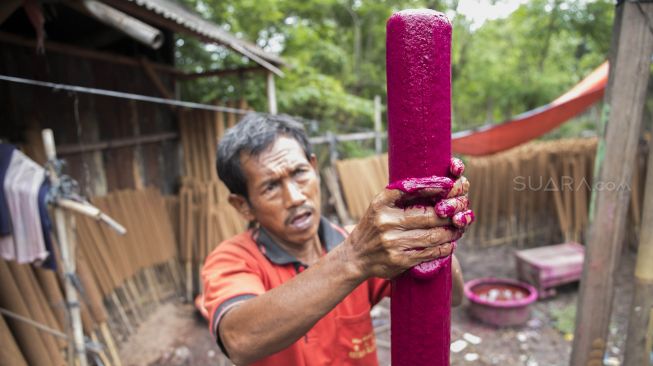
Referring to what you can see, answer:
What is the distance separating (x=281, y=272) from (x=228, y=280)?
27 cm

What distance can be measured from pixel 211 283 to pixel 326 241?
505 mm

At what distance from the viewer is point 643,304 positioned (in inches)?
67.4

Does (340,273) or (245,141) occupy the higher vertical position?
(245,141)

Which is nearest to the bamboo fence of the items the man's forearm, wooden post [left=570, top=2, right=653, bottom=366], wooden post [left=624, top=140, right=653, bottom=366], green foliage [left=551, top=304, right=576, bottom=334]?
green foliage [left=551, top=304, right=576, bottom=334]

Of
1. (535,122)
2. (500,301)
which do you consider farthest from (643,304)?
(535,122)

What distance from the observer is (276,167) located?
1.38 metres

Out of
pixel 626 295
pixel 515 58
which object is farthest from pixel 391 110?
pixel 515 58

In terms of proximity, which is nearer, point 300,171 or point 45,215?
point 300,171

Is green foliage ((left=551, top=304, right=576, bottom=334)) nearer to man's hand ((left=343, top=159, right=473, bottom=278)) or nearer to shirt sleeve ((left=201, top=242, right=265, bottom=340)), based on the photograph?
shirt sleeve ((left=201, top=242, right=265, bottom=340))

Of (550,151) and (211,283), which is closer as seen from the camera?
(211,283)

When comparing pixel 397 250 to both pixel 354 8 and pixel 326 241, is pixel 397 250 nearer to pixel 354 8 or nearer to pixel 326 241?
pixel 326 241

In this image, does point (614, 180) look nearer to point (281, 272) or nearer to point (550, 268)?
point (281, 272)

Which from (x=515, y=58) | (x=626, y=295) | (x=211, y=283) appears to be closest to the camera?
(x=211, y=283)

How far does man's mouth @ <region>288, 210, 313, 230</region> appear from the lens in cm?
141
